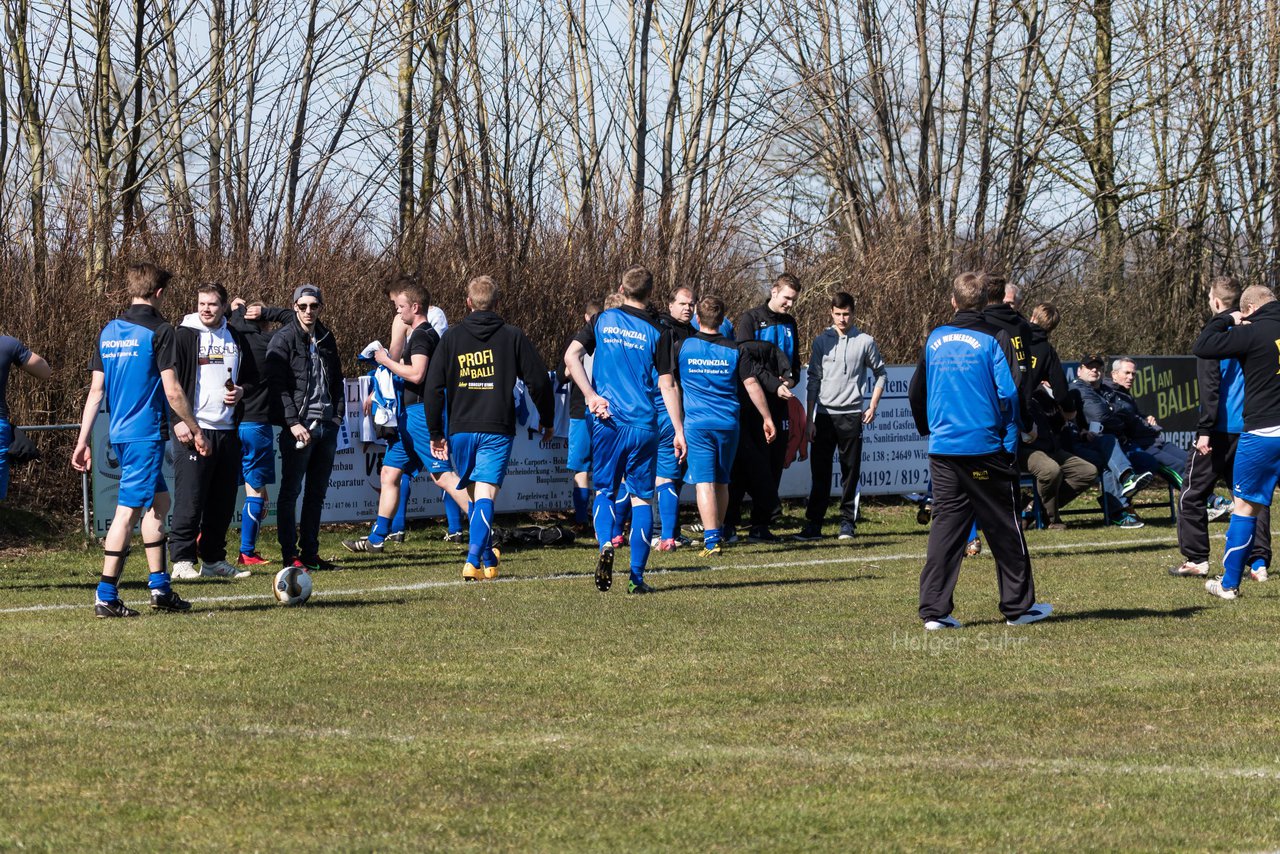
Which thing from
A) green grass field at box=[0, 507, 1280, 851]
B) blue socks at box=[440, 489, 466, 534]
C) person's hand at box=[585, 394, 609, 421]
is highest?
person's hand at box=[585, 394, 609, 421]

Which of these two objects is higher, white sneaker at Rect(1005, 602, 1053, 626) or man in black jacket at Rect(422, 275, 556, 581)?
man in black jacket at Rect(422, 275, 556, 581)

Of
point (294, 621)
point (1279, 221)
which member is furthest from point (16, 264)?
point (1279, 221)

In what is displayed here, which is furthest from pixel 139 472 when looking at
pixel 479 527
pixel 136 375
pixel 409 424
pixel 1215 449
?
pixel 1215 449

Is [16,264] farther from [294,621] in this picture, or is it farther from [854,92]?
[854,92]

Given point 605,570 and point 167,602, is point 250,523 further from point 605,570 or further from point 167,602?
point 605,570

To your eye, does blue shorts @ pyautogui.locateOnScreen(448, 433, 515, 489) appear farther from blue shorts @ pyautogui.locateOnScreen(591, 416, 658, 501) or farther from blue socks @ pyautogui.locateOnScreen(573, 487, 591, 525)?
blue socks @ pyautogui.locateOnScreen(573, 487, 591, 525)

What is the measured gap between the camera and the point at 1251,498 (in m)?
10.7

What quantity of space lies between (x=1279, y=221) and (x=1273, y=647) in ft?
76.2

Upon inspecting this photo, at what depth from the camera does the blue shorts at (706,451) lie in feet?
45.3

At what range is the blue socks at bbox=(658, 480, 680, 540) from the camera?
42.4 feet

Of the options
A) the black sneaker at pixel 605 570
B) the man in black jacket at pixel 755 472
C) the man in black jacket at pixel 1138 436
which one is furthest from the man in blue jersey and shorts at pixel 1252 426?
the man in black jacket at pixel 1138 436

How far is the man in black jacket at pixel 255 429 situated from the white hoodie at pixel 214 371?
41 cm

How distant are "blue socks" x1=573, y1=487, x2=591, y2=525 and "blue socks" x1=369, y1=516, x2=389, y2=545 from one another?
2.17 m

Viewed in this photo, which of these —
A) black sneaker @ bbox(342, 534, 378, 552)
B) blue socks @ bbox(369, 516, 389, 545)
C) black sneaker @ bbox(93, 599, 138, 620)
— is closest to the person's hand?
black sneaker @ bbox(93, 599, 138, 620)
